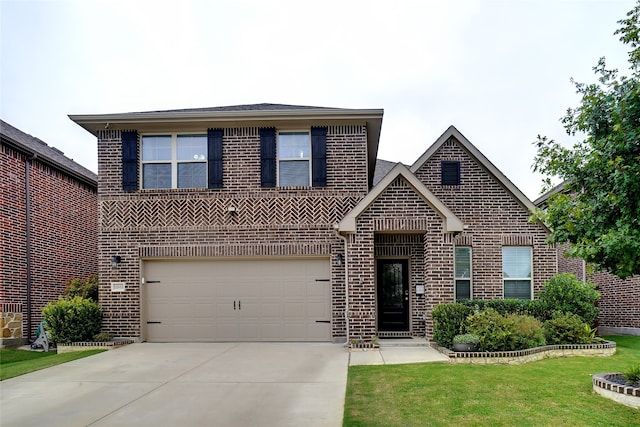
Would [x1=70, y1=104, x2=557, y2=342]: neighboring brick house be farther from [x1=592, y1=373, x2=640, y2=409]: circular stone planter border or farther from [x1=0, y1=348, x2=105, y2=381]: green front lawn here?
[x1=592, y1=373, x2=640, y2=409]: circular stone planter border

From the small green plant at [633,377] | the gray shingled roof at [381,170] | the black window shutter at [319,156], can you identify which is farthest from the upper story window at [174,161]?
the small green plant at [633,377]

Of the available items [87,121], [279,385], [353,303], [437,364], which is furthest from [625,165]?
[87,121]

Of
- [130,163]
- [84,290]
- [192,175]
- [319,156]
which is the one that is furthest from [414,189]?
[84,290]

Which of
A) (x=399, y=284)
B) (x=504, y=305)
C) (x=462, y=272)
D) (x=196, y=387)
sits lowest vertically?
(x=196, y=387)

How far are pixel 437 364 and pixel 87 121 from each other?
1067 centimetres

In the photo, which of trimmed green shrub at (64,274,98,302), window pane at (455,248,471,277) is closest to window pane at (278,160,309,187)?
window pane at (455,248,471,277)

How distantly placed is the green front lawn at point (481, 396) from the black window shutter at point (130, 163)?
26.1 feet

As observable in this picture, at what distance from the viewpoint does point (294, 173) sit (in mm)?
13211

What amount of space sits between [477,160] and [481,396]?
27.0 feet

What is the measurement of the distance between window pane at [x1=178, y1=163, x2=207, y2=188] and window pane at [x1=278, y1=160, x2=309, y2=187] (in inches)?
83.3

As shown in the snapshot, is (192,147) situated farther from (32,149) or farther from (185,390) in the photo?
(185,390)

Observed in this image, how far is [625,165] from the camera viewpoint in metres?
6.03

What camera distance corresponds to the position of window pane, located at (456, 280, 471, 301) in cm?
1338

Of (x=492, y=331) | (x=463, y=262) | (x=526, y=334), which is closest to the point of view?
(x=492, y=331)
